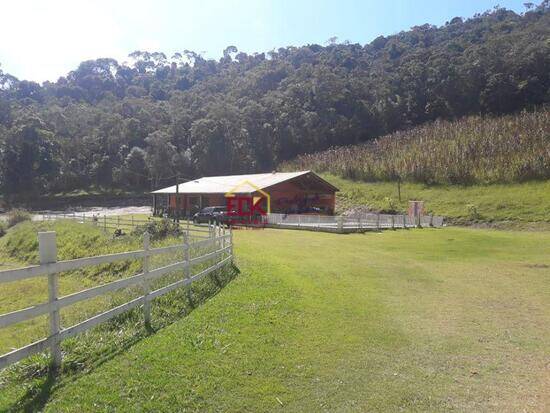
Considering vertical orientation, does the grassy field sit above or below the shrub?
below

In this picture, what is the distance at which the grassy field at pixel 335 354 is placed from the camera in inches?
179

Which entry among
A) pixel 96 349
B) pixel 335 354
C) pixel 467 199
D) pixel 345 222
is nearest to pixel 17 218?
pixel 345 222

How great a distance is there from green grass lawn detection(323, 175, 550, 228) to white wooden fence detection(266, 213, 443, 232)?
20.1 feet

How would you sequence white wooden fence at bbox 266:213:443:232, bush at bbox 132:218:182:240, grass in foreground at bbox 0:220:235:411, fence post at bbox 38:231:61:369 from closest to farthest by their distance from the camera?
grass in foreground at bbox 0:220:235:411
fence post at bbox 38:231:61:369
bush at bbox 132:218:182:240
white wooden fence at bbox 266:213:443:232

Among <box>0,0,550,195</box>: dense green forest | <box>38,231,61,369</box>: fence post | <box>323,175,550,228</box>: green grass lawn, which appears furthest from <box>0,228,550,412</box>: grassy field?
<box>0,0,550,195</box>: dense green forest

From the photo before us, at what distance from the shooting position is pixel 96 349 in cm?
566

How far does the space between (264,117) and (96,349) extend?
83.6 metres

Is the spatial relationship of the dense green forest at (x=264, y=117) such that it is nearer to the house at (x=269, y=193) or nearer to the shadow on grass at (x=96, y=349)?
the house at (x=269, y=193)

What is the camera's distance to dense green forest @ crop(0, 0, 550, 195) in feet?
250

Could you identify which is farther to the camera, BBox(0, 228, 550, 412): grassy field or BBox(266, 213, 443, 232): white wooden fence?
BBox(266, 213, 443, 232): white wooden fence

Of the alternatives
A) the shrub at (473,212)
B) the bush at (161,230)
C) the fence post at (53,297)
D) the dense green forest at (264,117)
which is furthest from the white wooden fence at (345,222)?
the dense green forest at (264,117)

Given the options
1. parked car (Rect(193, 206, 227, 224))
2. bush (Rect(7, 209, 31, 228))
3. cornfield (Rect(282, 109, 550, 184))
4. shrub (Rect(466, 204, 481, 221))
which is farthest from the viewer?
cornfield (Rect(282, 109, 550, 184))

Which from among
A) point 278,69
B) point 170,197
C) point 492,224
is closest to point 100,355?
point 492,224

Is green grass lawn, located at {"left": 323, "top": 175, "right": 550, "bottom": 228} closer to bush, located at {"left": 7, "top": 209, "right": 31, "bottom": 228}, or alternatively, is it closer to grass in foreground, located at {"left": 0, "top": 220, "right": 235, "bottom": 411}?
bush, located at {"left": 7, "top": 209, "right": 31, "bottom": 228}
